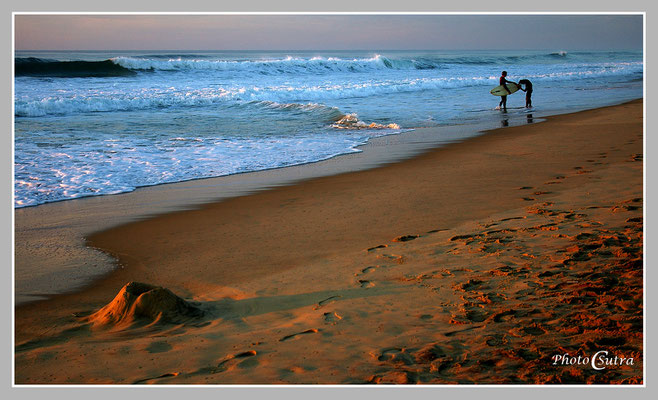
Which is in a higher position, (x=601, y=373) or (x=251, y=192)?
(x=251, y=192)

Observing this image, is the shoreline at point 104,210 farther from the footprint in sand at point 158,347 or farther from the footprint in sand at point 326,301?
the footprint in sand at point 326,301

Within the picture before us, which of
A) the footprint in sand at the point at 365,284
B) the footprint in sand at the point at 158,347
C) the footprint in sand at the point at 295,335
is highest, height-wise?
the footprint in sand at the point at 365,284

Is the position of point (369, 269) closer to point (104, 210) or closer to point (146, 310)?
point (146, 310)

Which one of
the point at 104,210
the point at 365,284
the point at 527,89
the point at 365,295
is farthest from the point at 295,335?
the point at 527,89

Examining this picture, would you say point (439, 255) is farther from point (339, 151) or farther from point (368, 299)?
point (339, 151)

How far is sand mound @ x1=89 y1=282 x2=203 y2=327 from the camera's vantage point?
9.11ft

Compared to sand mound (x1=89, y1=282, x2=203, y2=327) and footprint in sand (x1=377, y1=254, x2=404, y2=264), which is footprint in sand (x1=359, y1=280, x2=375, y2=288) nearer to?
footprint in sand (x1=377, y1=254, x2=404, y2=264)

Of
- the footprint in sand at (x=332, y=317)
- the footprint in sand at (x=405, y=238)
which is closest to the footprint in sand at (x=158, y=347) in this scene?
the footprint in sand at (x=332, y=317)

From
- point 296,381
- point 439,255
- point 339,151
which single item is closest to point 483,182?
point 439,255

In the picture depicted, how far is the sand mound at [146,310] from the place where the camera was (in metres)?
2.78

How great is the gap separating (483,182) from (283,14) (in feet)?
9.66

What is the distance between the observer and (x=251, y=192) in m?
5.58

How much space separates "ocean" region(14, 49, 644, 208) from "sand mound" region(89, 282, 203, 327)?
271 cm

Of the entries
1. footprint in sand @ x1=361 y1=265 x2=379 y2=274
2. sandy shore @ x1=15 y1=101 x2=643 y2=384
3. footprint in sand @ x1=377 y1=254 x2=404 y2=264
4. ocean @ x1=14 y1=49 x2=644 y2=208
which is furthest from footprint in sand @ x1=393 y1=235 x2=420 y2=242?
ocean @ x1=14 y1=49 x2=644 y2=208
